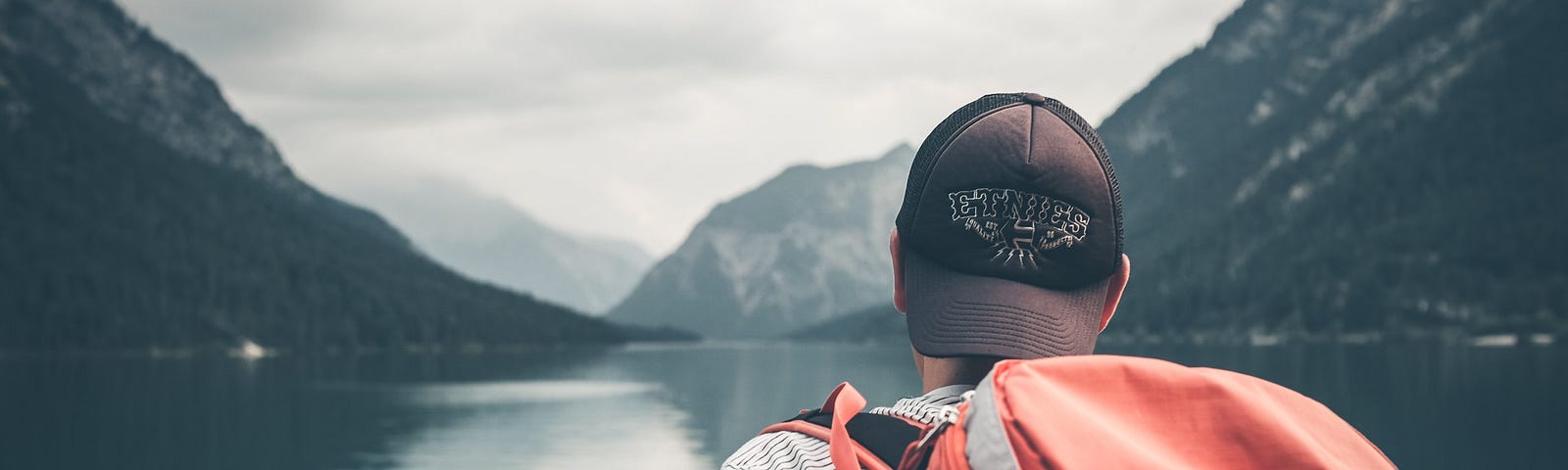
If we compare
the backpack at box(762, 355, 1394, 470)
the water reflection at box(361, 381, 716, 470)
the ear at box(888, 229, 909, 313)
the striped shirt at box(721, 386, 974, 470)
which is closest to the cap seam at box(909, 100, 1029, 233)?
the ear at box(888, 229, 909, 313)

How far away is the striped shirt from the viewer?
7.79 ft

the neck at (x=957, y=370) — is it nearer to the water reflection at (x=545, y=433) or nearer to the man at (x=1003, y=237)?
the man at (x=1003, y=237)

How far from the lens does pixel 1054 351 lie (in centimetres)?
266

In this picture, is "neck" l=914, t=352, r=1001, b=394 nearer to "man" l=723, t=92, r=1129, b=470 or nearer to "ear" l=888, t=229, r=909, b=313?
"man" l=723, t=92, r=1129, b=470

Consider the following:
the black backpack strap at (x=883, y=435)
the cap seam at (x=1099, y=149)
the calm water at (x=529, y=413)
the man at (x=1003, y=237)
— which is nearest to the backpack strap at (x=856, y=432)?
the black backpack strap at (x=883, y=435)

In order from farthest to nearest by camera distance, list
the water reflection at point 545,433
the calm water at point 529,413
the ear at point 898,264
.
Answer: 1. the calm water at point 529,413
2. the water reflection at point 545,433
3. the ear at point 898,264

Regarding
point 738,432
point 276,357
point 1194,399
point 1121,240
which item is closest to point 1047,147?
point 1121,240

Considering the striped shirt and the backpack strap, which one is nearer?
the backpack strap

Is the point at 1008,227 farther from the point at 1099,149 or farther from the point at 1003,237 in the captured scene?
the point at 1099,149

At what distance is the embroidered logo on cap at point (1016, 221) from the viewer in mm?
2527

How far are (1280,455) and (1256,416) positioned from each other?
66 mm

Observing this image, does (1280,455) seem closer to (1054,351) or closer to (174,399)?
(1054,351)

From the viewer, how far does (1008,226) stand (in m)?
2.51

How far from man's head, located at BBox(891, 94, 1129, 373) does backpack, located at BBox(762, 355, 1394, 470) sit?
0.51 metres
